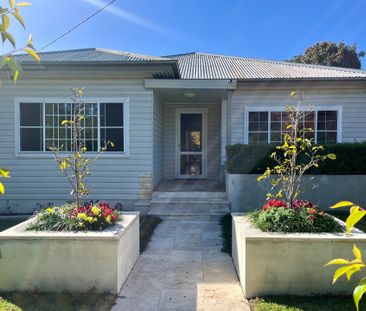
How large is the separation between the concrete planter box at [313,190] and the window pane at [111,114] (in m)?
3.21

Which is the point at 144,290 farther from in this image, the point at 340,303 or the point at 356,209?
the point at 356,209

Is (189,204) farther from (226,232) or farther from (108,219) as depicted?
(108,219)

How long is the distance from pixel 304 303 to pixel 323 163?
4.95 meters

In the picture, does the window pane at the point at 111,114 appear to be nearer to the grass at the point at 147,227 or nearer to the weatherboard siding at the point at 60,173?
the weatherboard siding at the point at 60,173

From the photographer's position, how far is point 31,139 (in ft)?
27.7

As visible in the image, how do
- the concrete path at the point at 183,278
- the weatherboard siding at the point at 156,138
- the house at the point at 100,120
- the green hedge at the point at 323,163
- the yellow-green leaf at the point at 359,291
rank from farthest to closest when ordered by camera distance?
the weatherboard siding at the point at 156,138 → the house at the point at 100,120 → the green hedge at the point at 323,163 → the concrete path at the point at 183,278 → the yellow-green leaf at the point at 359,291

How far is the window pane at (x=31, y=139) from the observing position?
332 inches

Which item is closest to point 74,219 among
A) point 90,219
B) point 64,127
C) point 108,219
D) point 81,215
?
point 81,215

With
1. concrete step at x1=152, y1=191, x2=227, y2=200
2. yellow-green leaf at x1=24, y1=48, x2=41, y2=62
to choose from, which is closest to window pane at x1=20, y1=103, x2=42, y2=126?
Answer: concrete step at x1=152, y1=191, x2=227, y2=200

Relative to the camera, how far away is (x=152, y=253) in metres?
5.23

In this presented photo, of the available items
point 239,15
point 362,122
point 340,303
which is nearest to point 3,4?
point 340,303

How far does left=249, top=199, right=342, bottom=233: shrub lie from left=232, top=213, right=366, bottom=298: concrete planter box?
24 cm

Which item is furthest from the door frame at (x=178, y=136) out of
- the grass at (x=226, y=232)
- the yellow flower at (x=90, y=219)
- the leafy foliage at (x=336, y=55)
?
the leafy foliage at (x=336, y=55)

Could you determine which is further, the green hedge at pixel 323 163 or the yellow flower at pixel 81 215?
the green hedge at pixel 323 163
